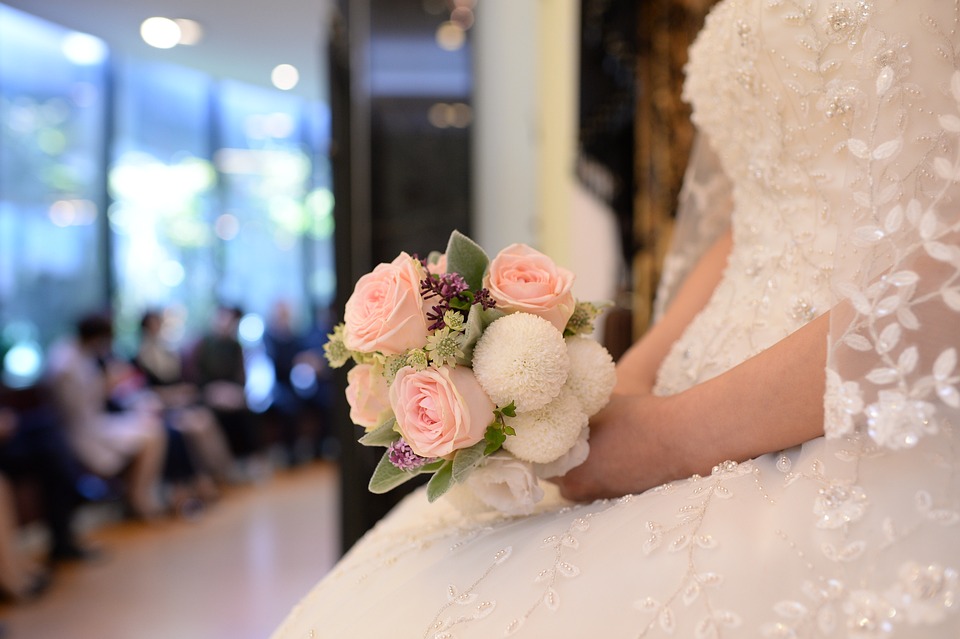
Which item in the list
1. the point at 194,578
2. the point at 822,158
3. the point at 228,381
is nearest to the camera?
the point at 822,158

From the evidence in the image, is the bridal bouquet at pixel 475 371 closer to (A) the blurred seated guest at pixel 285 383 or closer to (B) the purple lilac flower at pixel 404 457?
(B) the purple lilac flower at pixel 404 457

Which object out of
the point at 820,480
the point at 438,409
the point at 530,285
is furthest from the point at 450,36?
the point at 820,480

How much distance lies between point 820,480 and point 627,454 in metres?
0.22

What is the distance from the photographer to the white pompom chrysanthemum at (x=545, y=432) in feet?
2.48

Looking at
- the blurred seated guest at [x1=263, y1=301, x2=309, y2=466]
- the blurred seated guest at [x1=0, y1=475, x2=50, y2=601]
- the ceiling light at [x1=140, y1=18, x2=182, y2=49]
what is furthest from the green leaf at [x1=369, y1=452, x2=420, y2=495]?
the blurred seated guest at [x1=263, y1=301, x2=309, y2=466]

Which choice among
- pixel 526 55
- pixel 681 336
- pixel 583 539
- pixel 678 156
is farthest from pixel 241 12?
pixel 583 539

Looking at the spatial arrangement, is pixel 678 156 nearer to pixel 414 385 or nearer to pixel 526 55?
pixel 526 55

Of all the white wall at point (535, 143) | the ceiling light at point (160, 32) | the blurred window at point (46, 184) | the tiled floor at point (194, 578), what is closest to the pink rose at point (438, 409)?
the white wall at point (535, 143)

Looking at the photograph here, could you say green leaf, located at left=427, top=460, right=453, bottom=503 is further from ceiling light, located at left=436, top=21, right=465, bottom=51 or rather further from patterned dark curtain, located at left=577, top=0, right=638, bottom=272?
ceiling light, located at left=436, top=21, right=465, bottom=51

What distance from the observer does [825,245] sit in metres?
0.88

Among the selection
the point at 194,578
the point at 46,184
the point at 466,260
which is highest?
the point at 46,184

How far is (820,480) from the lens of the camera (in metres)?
0.64

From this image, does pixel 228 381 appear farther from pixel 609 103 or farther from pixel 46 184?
pixel 609 103

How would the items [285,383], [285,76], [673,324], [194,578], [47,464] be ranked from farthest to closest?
[285,76] → [285,383] → [47,464] → [194,578] → [673,324]
